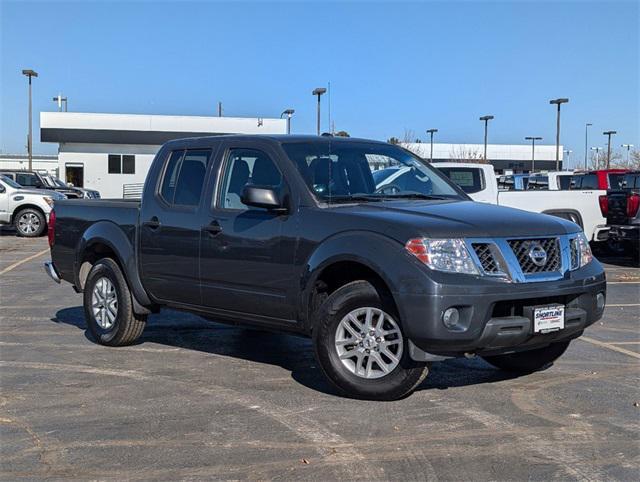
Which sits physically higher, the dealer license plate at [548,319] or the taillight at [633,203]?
the taillight at [633,203]

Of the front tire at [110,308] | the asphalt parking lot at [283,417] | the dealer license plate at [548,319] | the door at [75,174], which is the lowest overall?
the asphalt parking lot at [283,417]

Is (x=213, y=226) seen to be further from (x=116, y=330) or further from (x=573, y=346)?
(x=573, y=346)

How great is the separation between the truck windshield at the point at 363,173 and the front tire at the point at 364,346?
897mm

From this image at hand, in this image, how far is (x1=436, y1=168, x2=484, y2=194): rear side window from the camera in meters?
14.3

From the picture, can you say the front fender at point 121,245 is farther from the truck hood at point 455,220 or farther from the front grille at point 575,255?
the front grille at point 575,255

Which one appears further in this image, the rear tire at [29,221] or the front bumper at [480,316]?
the rear tire at [29,221]

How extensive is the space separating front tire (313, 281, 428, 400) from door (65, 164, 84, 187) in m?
44.5

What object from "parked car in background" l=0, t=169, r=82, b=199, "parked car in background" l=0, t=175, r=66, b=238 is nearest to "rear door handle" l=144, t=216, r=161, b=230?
"parked car in background" l=0, t=175, r=66, b=238

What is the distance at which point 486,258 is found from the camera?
17.3ft

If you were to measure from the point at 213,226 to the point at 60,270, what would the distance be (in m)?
2.66

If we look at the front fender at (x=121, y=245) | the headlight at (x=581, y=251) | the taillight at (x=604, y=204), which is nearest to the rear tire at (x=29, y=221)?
the taillight at (x=604, y=204)

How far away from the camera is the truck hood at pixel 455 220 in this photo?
5.28 metres

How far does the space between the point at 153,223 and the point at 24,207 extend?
1697cm

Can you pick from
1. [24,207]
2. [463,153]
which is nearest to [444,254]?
[24,207]
